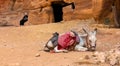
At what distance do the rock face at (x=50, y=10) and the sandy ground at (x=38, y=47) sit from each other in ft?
4.24

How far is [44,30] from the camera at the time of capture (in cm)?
1441

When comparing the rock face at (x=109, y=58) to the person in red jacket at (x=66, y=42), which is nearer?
the rock face at (x=109, y=58)

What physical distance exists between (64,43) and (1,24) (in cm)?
1234

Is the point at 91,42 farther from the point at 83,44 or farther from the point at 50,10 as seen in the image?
the point at 50,10

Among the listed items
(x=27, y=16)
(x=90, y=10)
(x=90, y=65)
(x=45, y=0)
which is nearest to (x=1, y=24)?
(x=27, y=16)

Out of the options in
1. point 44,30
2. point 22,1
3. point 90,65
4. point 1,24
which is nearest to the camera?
point 90,65

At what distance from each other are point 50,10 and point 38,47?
933cm

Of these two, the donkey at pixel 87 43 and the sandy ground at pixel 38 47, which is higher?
the donkey at pixel 87 43

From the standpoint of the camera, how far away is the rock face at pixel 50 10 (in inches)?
590

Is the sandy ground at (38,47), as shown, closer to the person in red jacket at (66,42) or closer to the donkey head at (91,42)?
the person in red jacket at (66,42)

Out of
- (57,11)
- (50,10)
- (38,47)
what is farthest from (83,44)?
(57,11)

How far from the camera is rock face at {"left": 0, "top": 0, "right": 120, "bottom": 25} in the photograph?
14984 millimetres

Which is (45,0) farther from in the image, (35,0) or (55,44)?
(55,44)

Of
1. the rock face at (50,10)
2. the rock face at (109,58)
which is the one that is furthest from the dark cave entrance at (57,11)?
the rock face at (109,58)
